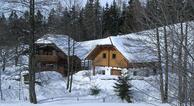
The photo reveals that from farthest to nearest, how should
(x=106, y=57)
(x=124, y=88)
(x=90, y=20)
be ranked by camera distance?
(x=90, y=20) → (x=106, y=57) → (x=124, y=88)

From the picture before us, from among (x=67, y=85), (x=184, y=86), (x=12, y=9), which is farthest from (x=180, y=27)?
(x=67, y=85)

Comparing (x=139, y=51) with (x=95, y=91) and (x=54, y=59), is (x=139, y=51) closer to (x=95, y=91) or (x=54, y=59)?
(x=95, y=91)

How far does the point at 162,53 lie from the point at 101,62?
51434 millimetres

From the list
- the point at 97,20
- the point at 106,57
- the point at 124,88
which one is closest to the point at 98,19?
the point at 97,20

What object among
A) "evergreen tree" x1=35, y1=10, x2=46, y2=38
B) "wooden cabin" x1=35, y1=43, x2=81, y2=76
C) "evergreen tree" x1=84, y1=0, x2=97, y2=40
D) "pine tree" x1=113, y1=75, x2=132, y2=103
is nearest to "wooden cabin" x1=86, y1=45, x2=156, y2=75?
"wooden cabin" x1=35, y1=43, x2=81, y2=76

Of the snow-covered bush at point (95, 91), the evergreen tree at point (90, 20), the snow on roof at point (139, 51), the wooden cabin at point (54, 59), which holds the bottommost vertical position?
the snow-covered bush at point (95, 91)

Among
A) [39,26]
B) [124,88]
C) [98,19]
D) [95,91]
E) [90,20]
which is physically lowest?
[95,91]

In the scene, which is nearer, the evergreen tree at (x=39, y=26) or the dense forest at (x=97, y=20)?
the dense forest at (x=97, y=20)

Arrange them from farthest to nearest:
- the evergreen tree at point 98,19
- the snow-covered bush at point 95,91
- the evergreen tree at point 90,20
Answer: the evergreen tree at point 98,19, the evergreen tree at point 90,20, the snow-covered bush at point 95,91

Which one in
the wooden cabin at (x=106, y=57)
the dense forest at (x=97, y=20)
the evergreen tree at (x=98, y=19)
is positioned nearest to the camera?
the dense forest at (x=97, y=20)

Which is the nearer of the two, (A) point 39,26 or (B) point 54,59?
(A) point 39,26

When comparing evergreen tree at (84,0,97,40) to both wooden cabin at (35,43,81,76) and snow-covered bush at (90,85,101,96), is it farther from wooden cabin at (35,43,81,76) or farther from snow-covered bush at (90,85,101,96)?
snow-covered bush at (90,85,101,96)

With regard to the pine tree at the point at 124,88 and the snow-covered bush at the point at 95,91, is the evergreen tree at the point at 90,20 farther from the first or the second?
the pine tree at the point at 124,88

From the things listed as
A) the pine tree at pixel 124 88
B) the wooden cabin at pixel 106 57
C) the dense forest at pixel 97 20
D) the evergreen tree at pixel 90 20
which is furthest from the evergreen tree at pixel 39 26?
the evergreen tree at pixel 90 20
